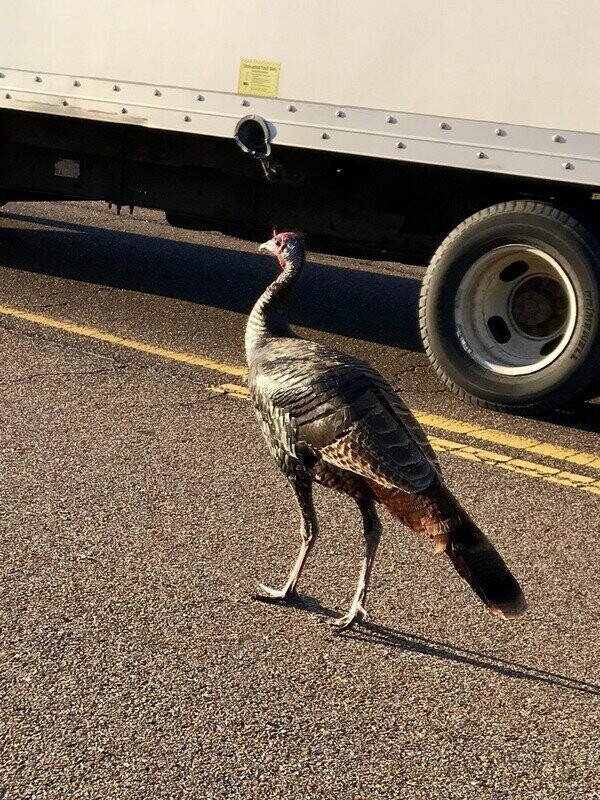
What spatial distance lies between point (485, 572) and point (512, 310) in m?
3.65

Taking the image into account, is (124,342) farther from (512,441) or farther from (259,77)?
(512,441)

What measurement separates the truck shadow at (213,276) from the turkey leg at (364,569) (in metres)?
4.19

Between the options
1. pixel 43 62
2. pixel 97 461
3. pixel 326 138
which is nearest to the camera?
pixel 97 461

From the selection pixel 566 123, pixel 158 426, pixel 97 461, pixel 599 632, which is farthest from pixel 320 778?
pixel 566 123

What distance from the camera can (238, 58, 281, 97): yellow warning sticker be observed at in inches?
291

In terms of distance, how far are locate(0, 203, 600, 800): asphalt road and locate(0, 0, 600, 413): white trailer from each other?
582 mm

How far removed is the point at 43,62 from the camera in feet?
27.4

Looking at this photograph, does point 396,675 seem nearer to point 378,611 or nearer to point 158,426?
point 378,611

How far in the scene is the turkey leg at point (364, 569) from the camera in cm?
413

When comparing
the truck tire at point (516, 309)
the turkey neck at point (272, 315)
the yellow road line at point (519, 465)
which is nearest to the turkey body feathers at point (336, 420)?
the turkey neck at point (272, 315)

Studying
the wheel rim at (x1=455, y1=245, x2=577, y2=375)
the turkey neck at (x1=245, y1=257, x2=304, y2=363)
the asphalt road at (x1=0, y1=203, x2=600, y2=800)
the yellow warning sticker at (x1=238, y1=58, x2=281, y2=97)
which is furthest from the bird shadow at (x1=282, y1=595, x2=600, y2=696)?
the yellow warning sticker at (x1=238, y1=58, x2=281, y2=97)

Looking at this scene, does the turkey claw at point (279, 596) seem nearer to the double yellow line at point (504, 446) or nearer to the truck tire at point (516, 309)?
the double yellow line at point (504, 446)

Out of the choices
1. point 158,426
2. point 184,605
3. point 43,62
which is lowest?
point 158,426

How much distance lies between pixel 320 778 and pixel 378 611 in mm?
1077
